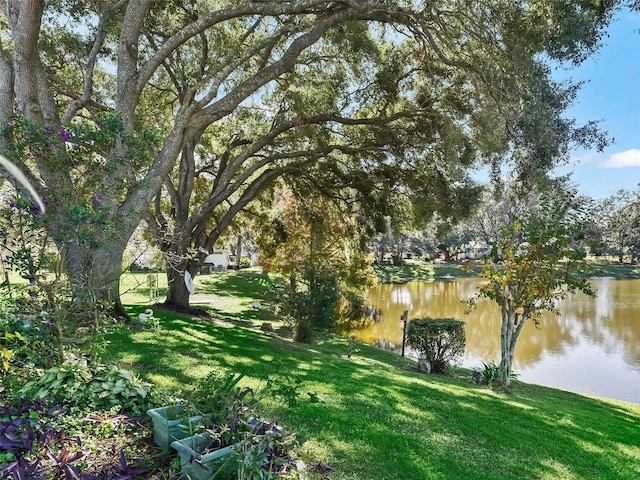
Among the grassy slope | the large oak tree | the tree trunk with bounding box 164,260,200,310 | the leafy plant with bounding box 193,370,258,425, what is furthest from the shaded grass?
the tree trunk with bounding box 164,260,200,310

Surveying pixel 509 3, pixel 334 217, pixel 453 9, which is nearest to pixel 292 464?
pixel 509 3

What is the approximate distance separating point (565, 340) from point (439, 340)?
8497mm

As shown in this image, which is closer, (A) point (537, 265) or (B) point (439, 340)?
(A) point (537, 265)

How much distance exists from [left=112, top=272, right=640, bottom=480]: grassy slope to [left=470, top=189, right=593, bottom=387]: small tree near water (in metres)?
1.62

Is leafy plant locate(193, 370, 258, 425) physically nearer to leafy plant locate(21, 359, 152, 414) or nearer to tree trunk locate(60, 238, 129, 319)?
leafy plant locate(21, 359, 152, 414)

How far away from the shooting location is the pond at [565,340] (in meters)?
11.0

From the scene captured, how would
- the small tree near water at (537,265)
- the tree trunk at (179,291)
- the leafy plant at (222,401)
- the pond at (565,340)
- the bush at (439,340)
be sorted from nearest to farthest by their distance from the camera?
1. the leafy plant at (222,401)
2. the small tree near water at (537,265)
3. the bush at (439,340)
4. the tree trunk at (179,291)
5. the pond at (565,340)

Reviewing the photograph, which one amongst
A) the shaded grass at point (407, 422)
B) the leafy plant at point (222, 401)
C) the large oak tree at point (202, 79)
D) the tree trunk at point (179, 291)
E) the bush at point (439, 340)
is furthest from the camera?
the tree trunk at point (179, 291)

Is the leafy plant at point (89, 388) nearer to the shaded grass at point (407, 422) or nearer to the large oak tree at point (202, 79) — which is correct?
the large oak tree at point (202, 79)

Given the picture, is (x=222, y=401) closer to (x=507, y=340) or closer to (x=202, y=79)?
(x=202, y=79)

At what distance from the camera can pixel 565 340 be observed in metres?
14.9

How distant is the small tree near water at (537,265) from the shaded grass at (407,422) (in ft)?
5.36

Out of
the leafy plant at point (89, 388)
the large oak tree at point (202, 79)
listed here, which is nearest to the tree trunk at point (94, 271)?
the large oak tree at point (202, 79)

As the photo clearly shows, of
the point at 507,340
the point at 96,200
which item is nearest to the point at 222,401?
the point at 96,200
